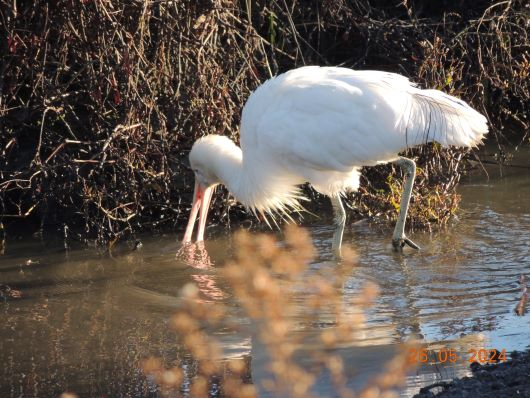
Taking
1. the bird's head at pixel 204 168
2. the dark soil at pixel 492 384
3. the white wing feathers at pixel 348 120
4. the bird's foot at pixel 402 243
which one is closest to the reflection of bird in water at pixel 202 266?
the bird's head at pixel 204 168

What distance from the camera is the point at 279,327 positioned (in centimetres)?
308

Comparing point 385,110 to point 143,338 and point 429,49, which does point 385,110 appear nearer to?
point 429,49

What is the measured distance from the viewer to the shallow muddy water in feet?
17.6

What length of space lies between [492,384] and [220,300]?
268cm

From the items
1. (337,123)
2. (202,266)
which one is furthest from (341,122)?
(202,266)

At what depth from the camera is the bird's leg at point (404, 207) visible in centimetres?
786

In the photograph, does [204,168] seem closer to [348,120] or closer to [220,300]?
[348,120]

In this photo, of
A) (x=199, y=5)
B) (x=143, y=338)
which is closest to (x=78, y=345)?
(x=143, y=338)

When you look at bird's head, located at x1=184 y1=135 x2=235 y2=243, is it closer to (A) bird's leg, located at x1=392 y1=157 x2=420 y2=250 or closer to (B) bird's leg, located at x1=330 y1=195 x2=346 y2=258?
(B) bird's leg, located at x1=330 y1=195 x2=346 y2=258

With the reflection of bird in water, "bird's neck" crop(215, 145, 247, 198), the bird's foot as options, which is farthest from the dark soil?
"bird's neck" crop(215, 145, 247, 198)

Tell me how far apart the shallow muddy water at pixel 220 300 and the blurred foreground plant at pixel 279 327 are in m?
0.12

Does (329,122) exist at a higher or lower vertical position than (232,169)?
higher

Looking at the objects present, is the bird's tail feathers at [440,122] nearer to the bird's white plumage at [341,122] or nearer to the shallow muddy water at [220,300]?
the bird's white plumage at [341,122]

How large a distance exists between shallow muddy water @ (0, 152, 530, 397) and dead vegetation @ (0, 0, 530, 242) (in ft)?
1.54
